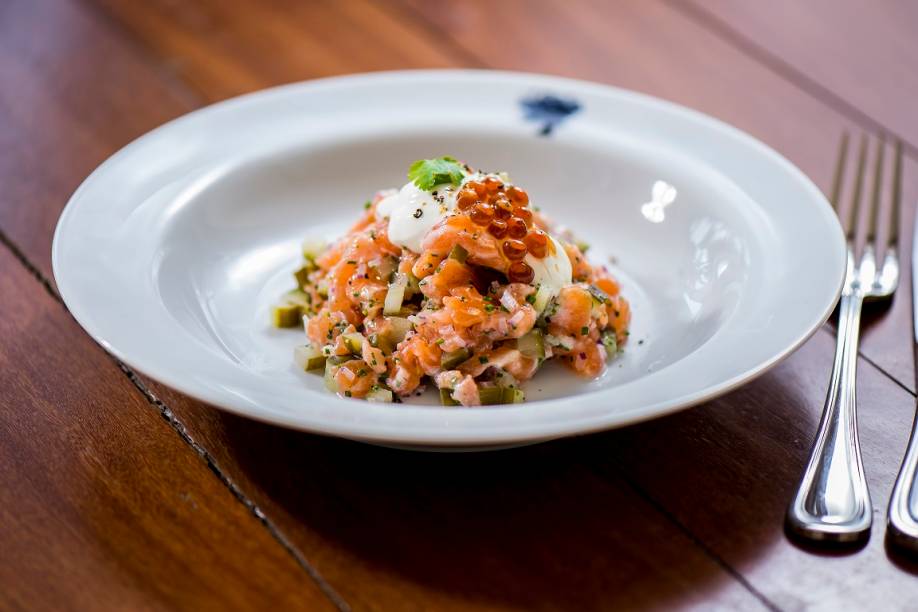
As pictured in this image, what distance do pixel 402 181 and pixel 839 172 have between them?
1.08m

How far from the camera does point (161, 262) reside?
2012 millimetres

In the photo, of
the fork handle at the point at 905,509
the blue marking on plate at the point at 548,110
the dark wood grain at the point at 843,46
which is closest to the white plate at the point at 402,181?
the blue marking on plate at the point at 548,110

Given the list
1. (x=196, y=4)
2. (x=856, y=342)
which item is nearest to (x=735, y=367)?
(x=856, y=342)

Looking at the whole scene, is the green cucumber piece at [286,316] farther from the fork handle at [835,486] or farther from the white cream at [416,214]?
the fork handle at [835,486]

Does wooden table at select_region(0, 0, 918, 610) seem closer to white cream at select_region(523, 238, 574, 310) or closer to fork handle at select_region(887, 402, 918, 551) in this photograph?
fork handle at select_region(887, 402, 918, 551)

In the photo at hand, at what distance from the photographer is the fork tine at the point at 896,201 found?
232cm

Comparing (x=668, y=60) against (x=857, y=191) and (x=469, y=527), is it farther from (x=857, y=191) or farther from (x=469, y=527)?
(x=469, y=527)

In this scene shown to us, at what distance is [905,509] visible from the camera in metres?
1.56

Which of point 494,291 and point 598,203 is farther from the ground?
point 494,291

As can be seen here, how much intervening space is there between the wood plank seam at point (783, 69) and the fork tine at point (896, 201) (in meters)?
0.09

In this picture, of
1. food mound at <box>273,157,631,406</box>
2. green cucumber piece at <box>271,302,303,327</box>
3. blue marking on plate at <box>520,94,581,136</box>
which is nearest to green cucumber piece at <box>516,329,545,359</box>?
food mound at <box>273,157,631,406</box>

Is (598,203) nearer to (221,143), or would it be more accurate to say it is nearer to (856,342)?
(856,342)

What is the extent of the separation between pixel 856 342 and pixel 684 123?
2.29 feet

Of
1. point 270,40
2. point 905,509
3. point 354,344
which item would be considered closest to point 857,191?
point 905,509
